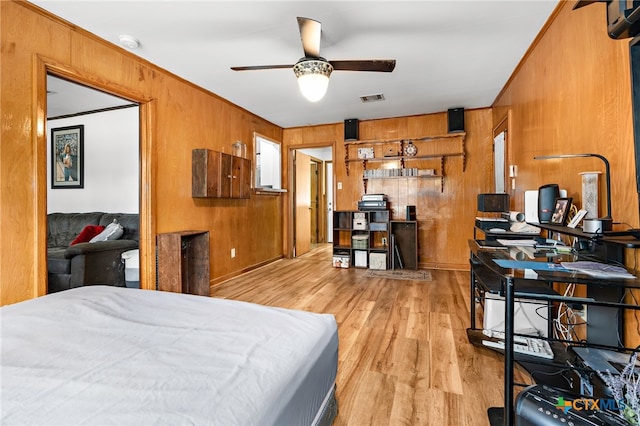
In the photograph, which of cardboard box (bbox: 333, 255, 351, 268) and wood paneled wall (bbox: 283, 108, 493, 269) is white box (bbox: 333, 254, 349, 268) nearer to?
cardboard box (bbox: 333, 255, 351, 268)

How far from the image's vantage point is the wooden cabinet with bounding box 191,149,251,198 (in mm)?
3490

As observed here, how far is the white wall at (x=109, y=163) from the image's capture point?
14.0 ft

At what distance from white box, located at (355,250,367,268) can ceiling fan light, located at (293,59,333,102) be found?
299 cm

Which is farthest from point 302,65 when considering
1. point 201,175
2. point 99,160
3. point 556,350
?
point 99,160

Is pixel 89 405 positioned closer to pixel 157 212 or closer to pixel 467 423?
pixel 467 423

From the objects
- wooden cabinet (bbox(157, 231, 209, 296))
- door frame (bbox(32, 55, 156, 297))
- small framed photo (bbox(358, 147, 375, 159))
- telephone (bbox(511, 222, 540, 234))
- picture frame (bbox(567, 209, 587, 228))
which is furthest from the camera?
small framed photo (bbox(358, 147, 375, 159))

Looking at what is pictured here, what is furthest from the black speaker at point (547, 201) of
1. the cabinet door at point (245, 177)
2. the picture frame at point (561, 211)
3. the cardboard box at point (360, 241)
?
the cabinet door at point (245, 177)

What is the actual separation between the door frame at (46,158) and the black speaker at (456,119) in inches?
157

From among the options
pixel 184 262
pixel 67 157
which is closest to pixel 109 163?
pixel 67 157

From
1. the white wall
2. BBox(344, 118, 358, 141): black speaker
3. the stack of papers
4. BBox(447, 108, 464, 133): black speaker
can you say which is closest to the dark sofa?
the white wall

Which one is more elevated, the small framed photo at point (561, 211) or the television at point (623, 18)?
the television at point (623, 18)

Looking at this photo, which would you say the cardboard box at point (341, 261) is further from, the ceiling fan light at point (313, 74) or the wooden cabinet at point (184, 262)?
the ceiling fan light at point (313, 74)

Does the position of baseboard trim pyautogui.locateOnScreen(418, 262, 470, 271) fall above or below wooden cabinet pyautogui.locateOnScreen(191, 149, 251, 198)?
below

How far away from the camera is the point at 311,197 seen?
25.3 feet
